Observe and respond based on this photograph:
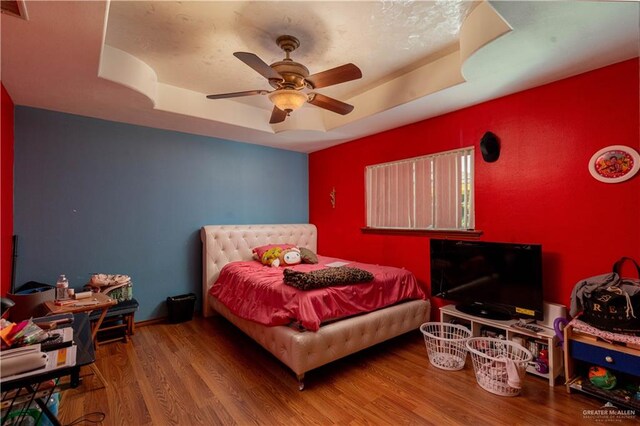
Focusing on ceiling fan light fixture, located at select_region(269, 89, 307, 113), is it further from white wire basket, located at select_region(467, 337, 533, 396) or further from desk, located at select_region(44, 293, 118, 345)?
white wire basket, located at select_region(467, 337, 533, 396)

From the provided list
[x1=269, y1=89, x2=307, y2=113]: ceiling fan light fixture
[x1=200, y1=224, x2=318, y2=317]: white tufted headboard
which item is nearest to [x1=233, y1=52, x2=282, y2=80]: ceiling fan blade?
[x1=269, y1=89, x2=307, y2=113]: ceiling fan light fixture

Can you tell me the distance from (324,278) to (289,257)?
1228 mm

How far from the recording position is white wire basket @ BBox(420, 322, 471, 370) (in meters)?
2.65

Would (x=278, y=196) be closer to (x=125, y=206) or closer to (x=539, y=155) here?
(x=125, y=206)

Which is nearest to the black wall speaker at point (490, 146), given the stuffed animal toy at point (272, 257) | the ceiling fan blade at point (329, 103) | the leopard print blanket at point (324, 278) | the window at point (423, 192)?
the window at point (423, 192)

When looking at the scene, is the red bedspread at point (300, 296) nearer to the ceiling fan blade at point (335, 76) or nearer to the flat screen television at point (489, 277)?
the flat screen television at point (489, 277)

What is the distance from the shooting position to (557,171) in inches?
101

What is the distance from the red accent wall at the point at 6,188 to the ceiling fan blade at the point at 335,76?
264 cm

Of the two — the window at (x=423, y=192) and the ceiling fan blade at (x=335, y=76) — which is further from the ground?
the ceiling fan blade at (x=335, y=76)

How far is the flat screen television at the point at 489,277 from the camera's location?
251cm

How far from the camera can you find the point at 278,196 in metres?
4.96

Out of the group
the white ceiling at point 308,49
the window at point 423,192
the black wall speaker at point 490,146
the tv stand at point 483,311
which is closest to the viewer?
the white ceiling at point 308,49

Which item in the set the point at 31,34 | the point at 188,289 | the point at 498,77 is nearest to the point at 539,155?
the point at 498,77

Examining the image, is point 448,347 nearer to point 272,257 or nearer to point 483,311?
point 483,311
